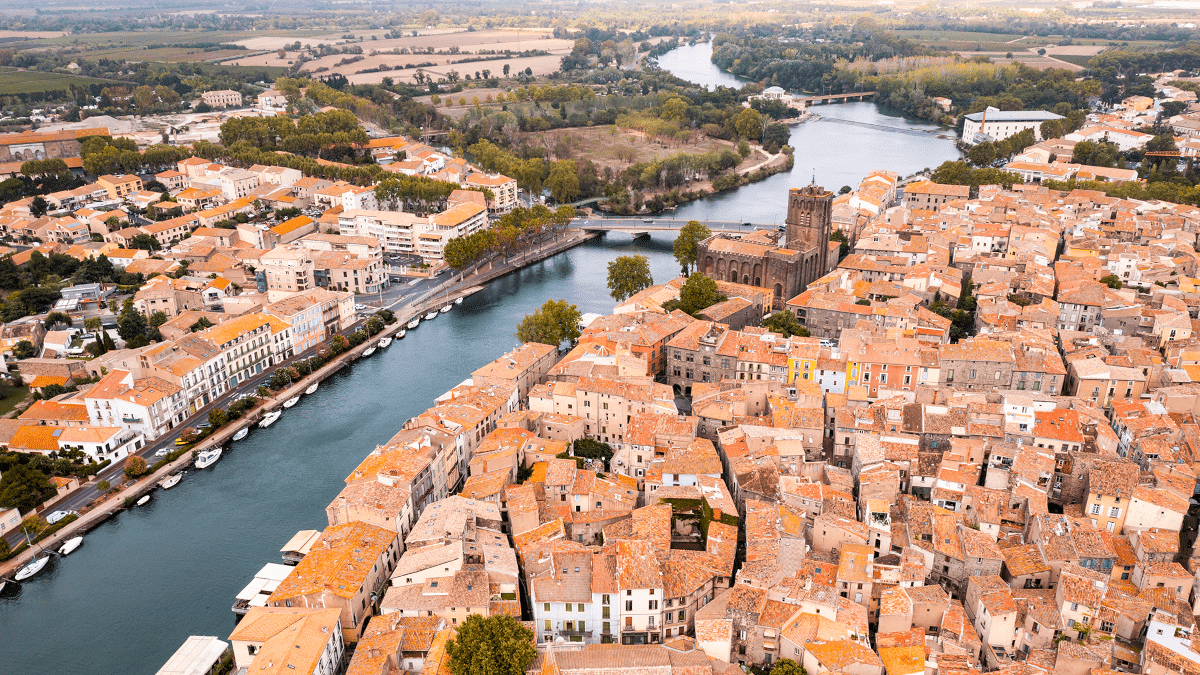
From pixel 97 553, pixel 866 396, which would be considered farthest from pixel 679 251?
pixel 97 553

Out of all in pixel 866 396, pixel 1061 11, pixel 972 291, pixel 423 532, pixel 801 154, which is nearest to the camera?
pixel 423 532

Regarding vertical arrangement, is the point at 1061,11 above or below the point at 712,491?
above

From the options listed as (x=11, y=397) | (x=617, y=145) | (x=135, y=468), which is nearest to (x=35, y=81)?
(x=617, y=145)

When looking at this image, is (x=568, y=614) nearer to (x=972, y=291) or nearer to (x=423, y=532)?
(x=423, y=532)

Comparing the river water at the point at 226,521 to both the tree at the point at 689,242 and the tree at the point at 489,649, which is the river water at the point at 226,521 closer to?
the tree at the point at 689,242

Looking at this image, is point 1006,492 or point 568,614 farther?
point 1006,492

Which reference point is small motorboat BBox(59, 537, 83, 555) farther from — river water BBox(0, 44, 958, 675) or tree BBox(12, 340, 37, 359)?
tree BBox(12, 340, 37, 359)

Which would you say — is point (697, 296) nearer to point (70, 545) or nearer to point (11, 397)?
point (70, 545)

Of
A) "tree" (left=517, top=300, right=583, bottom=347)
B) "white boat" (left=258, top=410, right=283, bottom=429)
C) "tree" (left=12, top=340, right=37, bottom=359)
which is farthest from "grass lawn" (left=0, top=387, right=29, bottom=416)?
"tree" (left=517, top=300, right=583, bottom=347)
